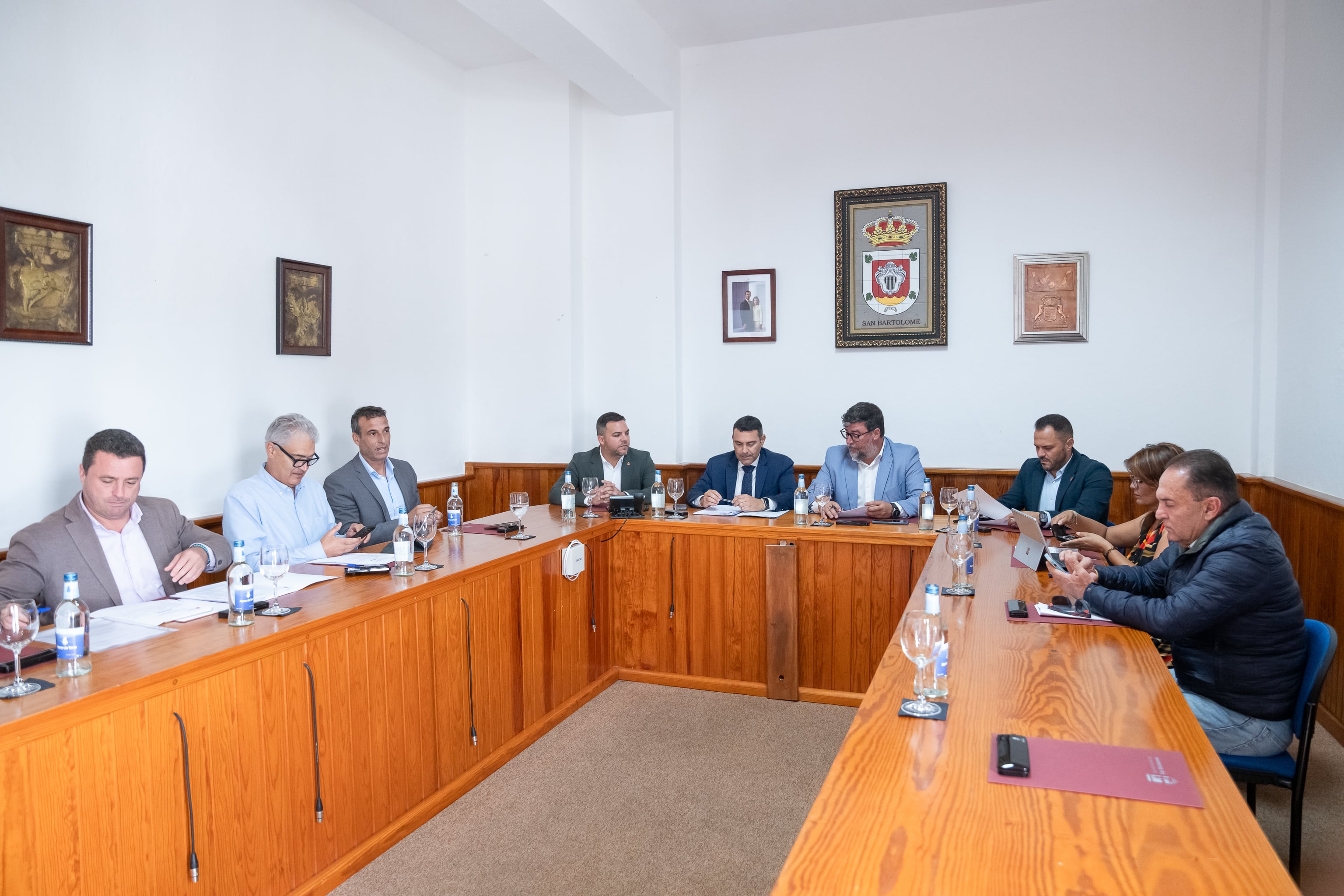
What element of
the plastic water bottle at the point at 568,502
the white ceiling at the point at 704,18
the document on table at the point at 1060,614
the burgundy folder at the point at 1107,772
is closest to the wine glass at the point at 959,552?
the document on table at the point at 1060,614

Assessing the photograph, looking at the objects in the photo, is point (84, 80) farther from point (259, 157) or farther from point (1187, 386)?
point (1187, 386)

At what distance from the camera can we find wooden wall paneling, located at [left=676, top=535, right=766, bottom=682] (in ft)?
13.6

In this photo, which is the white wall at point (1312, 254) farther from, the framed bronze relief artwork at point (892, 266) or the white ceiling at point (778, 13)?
the framed bronze relief artwork at point (892, 266)

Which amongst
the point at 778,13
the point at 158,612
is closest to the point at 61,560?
the point at 158,612

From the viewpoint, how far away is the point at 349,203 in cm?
480

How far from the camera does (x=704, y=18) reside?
205 inches

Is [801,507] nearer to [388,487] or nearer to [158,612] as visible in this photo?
[388,487]

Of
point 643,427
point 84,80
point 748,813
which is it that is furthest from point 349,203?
point 748,813

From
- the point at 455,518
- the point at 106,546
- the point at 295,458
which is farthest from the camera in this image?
the point at 455,518

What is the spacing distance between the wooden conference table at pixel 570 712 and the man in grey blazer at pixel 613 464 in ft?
2.16

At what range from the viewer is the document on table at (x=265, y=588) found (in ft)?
8.68

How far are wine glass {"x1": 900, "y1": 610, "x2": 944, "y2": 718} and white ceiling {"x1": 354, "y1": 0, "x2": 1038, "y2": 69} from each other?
13.7 ft

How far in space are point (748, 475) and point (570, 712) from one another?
5.66 ft

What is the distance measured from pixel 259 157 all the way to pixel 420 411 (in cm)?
177
